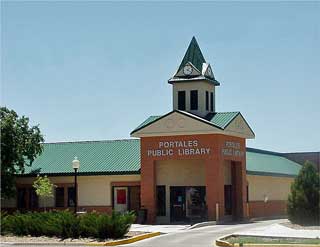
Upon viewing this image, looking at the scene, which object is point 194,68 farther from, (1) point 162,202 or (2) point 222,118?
(1) point 162,202

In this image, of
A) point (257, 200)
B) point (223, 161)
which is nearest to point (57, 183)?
point (223, 161)

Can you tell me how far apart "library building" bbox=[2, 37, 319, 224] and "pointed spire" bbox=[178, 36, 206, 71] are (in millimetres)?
65

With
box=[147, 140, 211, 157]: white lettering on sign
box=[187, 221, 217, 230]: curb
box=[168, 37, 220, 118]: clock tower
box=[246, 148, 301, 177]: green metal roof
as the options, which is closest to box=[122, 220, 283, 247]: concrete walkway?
box=[187, 221, 217, 230]: curb

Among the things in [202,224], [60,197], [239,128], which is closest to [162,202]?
[202,224]

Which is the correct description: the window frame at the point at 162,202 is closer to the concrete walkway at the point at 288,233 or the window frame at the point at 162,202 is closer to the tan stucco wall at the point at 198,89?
the tan stucco wall at the point at 198,89

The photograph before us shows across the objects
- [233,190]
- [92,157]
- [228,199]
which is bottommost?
[228,199]

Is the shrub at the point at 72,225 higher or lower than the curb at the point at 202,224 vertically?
higher

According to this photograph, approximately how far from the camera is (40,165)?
1823 inches

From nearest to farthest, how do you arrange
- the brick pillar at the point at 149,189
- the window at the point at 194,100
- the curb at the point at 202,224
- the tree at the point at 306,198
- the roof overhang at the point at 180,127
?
the tree at the point at 306,198
the curb at the point at 202,224
the roof overhang at the point at 180,127
the brick pillar at the point at 149,189
the window at the point at 194,100

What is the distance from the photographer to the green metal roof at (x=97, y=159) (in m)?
43.2

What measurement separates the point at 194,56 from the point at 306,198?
14.4 m

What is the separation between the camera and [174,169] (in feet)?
138

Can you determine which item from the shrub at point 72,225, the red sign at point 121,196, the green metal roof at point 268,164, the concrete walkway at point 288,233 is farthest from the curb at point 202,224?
the green metal roof at point 268,164

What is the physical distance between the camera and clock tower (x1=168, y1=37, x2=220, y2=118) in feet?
141
